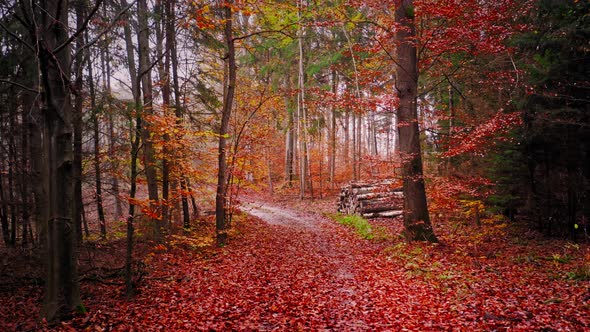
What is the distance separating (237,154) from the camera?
12992mm

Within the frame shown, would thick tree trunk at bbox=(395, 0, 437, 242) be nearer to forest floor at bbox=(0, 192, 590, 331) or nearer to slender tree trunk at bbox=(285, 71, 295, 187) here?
forest floor at bbox=(0, 192, 590, 331)

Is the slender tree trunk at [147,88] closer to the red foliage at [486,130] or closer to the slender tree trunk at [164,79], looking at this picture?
the slender tree trunk at [164,79]

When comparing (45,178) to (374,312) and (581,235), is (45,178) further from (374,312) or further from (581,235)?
(581,235)

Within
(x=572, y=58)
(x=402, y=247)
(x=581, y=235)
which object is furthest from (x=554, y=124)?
(x=402, y=247)

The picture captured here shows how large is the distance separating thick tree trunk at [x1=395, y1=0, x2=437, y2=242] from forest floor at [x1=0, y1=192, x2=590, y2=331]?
610 mm

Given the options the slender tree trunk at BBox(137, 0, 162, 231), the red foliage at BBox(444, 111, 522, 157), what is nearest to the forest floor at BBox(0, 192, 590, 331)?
the slender tree trunk at BBox(137, 0, 162, 231)

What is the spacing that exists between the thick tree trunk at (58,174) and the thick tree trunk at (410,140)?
26.4 ft

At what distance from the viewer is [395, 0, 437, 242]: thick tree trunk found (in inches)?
376

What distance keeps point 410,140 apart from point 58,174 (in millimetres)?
8572

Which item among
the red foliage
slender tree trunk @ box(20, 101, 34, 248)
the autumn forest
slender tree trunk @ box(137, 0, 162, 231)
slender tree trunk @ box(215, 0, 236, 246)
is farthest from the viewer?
slender tree trunk @ box(215, 0, 236, 246)

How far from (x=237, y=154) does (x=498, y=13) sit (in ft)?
31.3

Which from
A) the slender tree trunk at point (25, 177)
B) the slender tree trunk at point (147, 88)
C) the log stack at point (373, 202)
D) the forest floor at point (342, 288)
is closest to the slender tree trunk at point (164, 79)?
the slender tree trunk at point (147, 88)

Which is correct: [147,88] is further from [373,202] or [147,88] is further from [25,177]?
[373,202]

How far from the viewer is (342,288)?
692 centimetres
